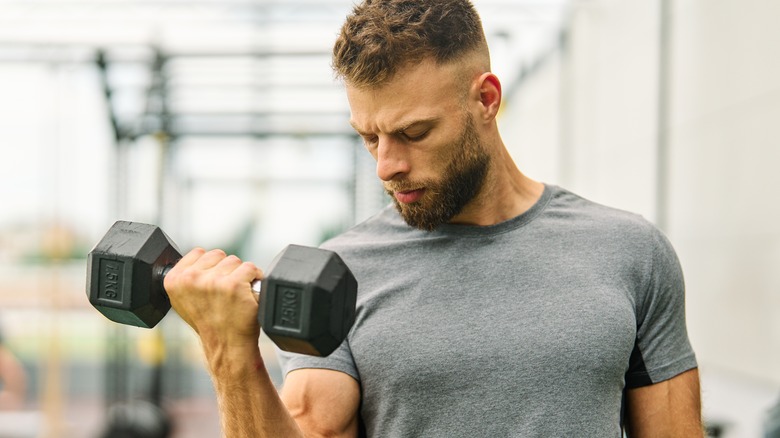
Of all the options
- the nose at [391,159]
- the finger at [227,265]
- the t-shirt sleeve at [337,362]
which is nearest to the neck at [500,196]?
the nose at [391,159]

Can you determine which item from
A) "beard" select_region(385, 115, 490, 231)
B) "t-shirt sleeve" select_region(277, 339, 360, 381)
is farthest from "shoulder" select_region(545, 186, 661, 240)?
"t-shirt sleeve" select_region(277, 339, 360, 381)

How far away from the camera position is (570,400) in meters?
1.20

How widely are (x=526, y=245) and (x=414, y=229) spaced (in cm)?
19

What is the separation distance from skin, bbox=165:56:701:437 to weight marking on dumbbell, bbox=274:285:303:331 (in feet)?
0.23

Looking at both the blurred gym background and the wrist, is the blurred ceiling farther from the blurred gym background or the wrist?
the wrist

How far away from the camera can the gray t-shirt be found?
120 centimetres

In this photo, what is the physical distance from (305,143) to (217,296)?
468cm

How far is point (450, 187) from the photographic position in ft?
4.25

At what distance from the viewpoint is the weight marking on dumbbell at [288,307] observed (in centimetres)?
105

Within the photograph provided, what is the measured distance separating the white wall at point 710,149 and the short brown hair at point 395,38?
1.52 meters

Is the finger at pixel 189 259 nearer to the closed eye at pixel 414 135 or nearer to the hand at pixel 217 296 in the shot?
the hand at pixel 217 296

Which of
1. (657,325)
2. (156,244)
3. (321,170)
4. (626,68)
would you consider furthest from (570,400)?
(321,170)

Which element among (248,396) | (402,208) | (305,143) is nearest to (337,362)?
(248,396)

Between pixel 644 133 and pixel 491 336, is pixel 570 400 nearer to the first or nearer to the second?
pixel 491 336
